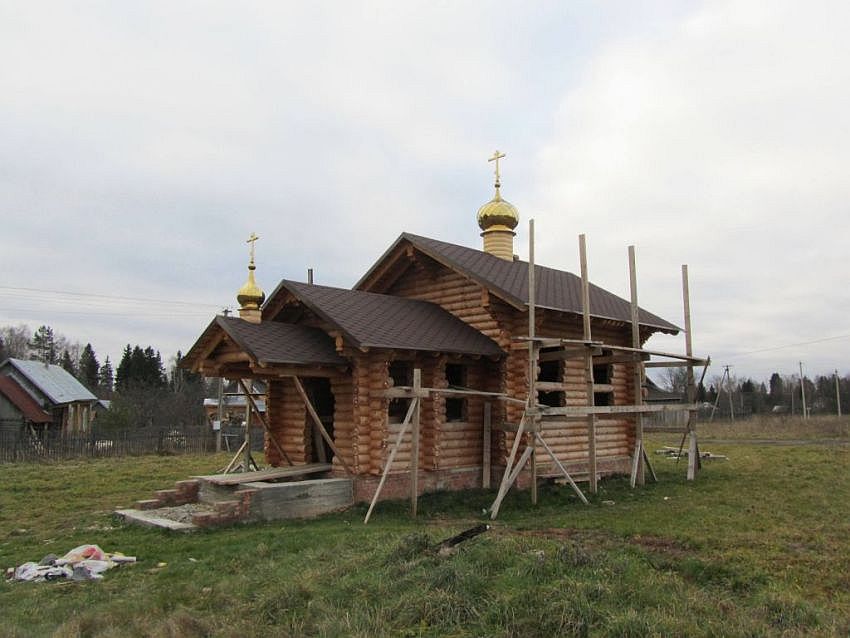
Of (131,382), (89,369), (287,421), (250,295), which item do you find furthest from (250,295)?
(89,369)

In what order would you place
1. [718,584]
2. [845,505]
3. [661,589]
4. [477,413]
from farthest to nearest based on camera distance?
[477,413], [845,505], [718,584], [661,589]

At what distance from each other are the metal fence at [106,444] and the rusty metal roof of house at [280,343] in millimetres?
15185

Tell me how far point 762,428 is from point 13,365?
40524 millimetres

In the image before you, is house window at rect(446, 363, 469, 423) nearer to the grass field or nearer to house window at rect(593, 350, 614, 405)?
the grass field

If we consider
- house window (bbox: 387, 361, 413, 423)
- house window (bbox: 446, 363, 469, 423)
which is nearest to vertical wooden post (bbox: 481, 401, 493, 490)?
house window (bbox: 446, 363, 469, 423)

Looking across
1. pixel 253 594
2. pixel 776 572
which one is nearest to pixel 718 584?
pixel 776 572

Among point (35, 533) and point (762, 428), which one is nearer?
point (35, 533)

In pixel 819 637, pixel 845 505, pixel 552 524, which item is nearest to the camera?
pixel 819 637

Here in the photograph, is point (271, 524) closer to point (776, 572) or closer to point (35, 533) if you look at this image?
point (35, 533)

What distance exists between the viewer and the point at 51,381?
37.0 m

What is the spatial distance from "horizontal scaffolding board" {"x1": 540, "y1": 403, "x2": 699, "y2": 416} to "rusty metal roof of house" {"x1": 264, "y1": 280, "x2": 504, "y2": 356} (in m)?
1.97

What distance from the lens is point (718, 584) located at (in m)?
6.82

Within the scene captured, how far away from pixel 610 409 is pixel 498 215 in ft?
26.8

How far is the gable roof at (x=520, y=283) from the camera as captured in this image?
14.1 metres
